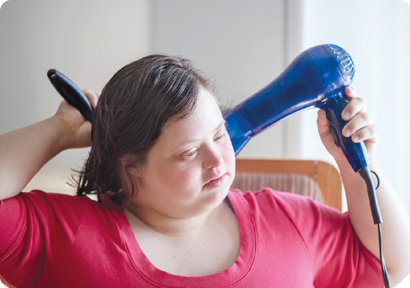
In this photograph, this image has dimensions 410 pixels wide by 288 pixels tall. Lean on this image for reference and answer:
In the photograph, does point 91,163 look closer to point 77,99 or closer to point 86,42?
point 77,99

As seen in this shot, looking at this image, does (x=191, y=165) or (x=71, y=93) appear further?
(x=71, y=93)

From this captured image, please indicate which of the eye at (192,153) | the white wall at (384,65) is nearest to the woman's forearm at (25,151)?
the eye at (192,153)

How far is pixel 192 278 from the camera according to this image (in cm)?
60

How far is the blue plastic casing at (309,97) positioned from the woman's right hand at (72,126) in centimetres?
32

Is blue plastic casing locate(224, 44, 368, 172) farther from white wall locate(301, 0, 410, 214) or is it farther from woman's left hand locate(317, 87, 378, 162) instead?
white wall locate(301, 0, 410, 214)

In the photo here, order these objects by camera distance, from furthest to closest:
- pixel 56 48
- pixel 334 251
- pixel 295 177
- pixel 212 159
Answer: pixel 56 48 → pixel 295 177 → pixel 334 251 → pixel 212 159

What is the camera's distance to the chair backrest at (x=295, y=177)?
103 centimetres

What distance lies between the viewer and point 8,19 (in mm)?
1158

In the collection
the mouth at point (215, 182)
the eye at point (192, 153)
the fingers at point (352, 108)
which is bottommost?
the mouth at point (215, 182)

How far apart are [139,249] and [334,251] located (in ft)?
1.30

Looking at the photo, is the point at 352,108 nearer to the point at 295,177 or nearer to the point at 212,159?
the point at 212,159

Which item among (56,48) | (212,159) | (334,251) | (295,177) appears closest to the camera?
(212,159)

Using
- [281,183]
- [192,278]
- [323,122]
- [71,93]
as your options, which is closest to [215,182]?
[192,278]

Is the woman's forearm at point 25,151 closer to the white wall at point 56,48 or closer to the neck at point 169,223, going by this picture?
the neck at point 169,223
